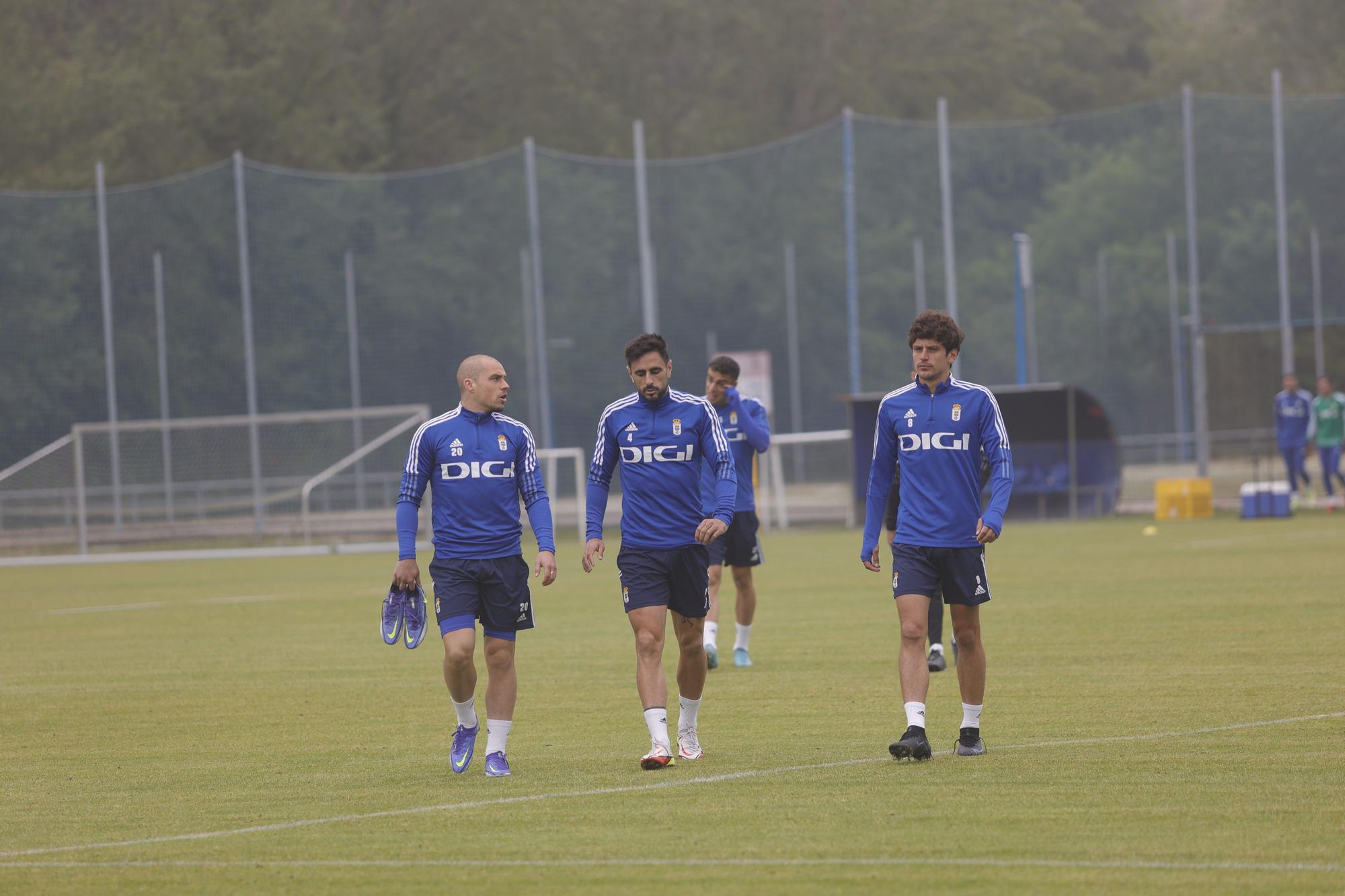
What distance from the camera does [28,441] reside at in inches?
1271

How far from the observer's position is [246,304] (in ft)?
109

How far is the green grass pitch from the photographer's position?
20.5 ft

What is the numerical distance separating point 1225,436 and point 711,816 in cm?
2949

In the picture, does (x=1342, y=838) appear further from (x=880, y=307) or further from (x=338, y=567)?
(x=880, y=307)

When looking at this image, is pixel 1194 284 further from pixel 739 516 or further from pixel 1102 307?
pixel 739 516

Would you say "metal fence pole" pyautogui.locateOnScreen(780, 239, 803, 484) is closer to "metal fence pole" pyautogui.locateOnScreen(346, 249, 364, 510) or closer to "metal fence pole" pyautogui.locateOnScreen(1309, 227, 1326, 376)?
"metal fence pole" pyautogui.locateOnScreen(346, 249, 364, 510)

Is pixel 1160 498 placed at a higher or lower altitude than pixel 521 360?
lower

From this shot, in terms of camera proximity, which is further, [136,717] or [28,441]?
[28,441]

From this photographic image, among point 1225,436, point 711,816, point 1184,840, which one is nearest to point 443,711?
point 711,816

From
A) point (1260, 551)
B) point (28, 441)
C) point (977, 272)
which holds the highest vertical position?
point (977, 272)

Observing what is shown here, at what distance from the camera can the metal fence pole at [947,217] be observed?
32219 mm

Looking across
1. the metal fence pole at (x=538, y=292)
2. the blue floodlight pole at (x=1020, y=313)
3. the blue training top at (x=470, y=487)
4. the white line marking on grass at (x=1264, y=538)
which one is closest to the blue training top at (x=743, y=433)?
the blue training top at (x=470, y=487)

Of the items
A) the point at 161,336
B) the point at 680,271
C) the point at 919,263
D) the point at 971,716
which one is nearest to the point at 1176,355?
the point at 919,263

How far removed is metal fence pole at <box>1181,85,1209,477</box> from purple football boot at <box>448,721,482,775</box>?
2440 centimetres
